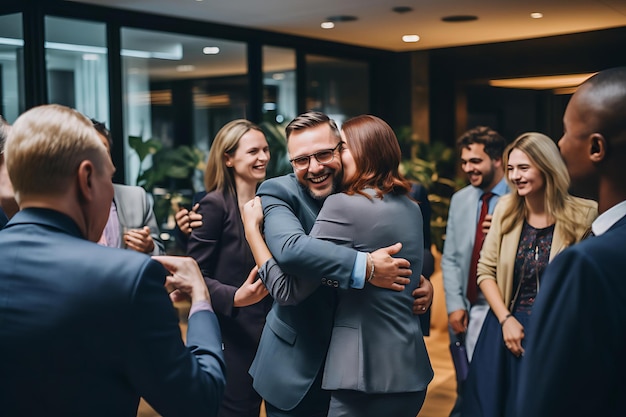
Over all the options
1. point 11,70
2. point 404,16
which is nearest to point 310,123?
point 11,70

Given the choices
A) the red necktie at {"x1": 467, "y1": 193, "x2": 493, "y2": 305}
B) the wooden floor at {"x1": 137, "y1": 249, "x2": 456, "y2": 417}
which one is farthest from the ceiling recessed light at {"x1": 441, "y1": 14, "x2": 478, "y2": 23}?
the red necktie at {"x1": 467, "y1": 193, "x2": 493, "y2": 305}

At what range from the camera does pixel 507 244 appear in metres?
3.26

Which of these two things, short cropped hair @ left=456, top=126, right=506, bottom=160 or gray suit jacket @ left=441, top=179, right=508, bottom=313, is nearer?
gray suit jacket @ left=441, top=179, right=508, bottom=313

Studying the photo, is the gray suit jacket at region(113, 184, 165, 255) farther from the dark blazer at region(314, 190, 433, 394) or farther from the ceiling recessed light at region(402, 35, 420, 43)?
the ceiling recessed light at region(402, 35, 420, 43)

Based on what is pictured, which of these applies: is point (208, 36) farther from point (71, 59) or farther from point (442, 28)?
point (442, 28)

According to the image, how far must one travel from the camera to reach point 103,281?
123 cm

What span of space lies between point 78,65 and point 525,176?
4.14m

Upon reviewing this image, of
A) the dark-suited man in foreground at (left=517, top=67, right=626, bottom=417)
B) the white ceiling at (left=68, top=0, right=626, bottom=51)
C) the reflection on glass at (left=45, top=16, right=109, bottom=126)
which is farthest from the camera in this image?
the white ceiling at (left=68, top=0, right=626, bottom=51)

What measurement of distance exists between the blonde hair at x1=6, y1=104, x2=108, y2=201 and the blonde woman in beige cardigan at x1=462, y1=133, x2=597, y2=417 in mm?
2336

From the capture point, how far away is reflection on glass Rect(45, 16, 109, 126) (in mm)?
5789

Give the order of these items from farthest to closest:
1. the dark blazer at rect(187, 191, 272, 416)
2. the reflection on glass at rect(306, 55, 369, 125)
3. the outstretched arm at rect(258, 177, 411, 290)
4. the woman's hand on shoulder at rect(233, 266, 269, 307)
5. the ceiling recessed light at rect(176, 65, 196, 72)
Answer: the reflection on glass at rect(306, 55, 369, 125) → the ceiling recessed light at rect(176, 65, 196, 72) → the dark blazer at rect(187, 191, 272, 416) → the woman's hand on shoulder at rect(233, 266, 269, 307) → the outstretched arm at rect(258, 177, 411, 290)

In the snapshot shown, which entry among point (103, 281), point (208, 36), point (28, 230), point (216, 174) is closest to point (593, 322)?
point (103, 281)

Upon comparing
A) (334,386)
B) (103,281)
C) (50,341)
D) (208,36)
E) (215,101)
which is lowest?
(334,386)

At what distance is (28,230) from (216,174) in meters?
1.85
